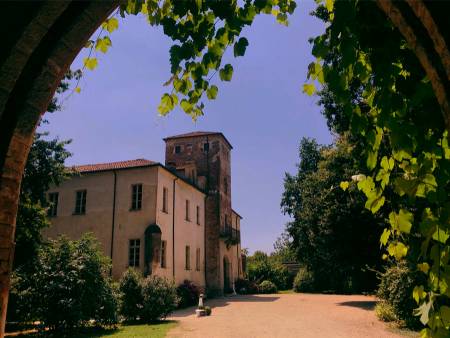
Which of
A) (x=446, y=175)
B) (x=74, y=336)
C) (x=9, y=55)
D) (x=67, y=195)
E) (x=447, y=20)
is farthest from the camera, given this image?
(x=67, y=195)

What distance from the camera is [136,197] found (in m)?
24.1

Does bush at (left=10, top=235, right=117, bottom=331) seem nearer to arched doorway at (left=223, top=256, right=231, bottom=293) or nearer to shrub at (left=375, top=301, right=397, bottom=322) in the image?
shrub at (left=375, top=301, right=397, bottom=322)

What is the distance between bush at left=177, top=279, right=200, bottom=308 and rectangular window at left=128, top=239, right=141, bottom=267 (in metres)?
3.39

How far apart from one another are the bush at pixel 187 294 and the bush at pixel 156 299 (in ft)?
23.0

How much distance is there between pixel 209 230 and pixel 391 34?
103 ft

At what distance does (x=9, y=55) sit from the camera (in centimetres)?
252

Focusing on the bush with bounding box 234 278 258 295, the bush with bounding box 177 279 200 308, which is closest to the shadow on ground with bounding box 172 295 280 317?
the bush with bounding box 177 279 200 308

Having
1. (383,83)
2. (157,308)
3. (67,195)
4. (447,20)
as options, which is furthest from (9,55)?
(67,195)

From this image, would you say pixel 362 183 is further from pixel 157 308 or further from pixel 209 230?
pixel 209 230

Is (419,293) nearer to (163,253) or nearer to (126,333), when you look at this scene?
(126,333)

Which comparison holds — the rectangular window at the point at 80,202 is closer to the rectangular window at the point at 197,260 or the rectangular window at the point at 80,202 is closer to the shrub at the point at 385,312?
the rectangular window at the point at 197,260

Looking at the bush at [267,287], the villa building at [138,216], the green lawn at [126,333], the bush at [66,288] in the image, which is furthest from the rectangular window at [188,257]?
the bush at [66,288]

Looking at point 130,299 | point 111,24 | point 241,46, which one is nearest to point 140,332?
point 130,299

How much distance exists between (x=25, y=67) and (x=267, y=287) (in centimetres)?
3678
